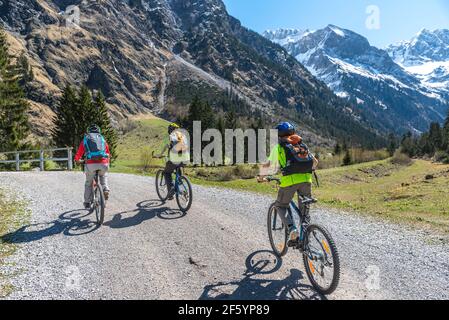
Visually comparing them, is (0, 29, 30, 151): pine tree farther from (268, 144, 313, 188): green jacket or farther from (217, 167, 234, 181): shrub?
(268, 144, 313, 188): green jacket

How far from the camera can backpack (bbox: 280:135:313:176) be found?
25.2 feet

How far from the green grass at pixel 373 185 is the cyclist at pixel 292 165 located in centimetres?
671

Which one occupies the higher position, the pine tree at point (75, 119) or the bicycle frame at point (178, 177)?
the pine tree at point (75, 119)

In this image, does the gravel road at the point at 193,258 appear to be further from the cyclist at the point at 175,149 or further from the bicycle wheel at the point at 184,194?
the cyclist at the point at 175,149

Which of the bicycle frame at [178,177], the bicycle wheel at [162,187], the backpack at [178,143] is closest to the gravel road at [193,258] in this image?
the bicycle wheel at [162,187]

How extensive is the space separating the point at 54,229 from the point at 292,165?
7.69 meters

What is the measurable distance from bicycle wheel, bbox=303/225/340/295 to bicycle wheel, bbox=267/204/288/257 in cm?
128

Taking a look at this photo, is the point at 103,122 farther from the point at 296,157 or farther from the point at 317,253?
the point at 317,253

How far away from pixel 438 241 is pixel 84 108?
187 feet

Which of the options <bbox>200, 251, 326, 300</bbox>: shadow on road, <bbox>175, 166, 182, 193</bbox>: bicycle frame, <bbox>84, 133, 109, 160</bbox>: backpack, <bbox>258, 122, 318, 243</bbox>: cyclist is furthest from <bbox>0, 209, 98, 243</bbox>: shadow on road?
<bbox>258, 122, 318, 243</bbox>: cyclist

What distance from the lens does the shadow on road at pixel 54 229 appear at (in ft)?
33.6

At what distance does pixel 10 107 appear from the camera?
5469cm

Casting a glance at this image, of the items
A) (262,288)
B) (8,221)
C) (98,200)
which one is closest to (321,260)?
(262,288)
